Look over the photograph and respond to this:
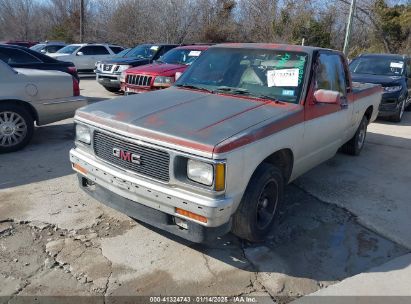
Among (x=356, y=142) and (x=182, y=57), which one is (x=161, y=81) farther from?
(x=356, y=142)

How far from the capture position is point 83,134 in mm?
3877

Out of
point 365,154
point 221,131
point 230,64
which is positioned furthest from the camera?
point 365,154

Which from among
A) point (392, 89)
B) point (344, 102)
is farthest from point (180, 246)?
point (392, 89)

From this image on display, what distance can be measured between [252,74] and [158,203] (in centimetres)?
195

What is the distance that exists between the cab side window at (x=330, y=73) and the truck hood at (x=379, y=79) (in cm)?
474

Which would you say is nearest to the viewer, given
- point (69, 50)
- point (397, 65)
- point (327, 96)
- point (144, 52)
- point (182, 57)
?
point (327, 96)

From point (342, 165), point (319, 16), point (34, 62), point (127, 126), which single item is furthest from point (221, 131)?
point (319, 16)

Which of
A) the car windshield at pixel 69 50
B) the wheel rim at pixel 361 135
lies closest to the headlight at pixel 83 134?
the wheel rim at pixel 361 135

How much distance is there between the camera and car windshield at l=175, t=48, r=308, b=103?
4227mm

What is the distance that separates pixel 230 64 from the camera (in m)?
4.62

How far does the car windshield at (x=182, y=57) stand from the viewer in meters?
10.6

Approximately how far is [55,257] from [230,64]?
2731 millimetres

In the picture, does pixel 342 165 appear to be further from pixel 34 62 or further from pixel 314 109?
pixel 34 62

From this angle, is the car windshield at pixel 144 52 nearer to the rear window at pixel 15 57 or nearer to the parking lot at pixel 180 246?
the rear window at pixel 15 57
